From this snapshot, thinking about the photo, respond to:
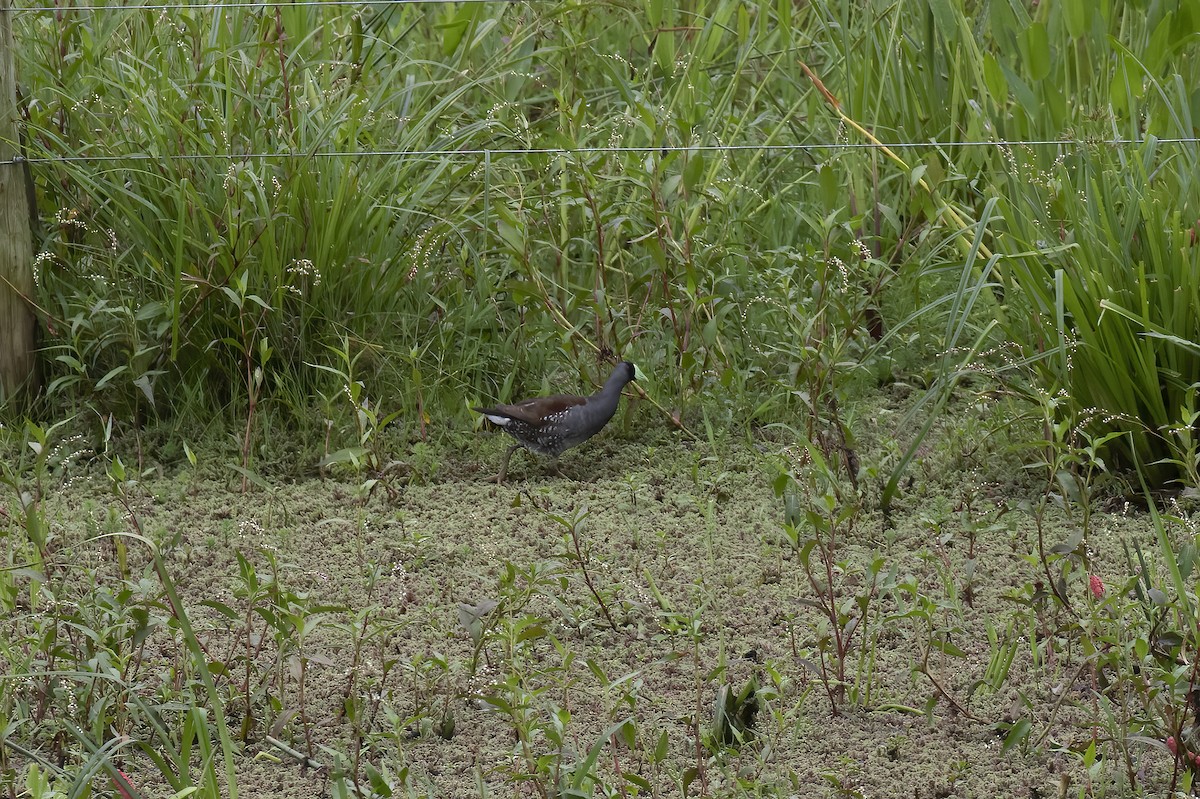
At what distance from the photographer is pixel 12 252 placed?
180 inches

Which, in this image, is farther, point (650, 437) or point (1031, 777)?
point (650, 437)

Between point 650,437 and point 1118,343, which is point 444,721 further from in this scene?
point 1118,343

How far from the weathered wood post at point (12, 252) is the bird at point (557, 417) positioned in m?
1.54

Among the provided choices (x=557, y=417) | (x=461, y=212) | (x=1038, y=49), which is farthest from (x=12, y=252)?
(x=1038, y=49)

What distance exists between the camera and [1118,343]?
13.1 ft

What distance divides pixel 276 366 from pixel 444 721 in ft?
7.21

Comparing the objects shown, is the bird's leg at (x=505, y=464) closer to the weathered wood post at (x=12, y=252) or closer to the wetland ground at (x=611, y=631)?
the wetland ground at (x=611, y=631)

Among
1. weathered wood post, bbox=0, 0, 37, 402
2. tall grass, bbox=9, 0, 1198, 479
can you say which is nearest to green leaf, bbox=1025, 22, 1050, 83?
tall grass, bbox=9, 0, 1198, 479

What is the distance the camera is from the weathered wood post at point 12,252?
14.9 ft

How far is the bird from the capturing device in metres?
4.41

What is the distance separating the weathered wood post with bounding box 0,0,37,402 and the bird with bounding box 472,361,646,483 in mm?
1542

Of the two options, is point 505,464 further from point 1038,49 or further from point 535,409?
point 1038,49

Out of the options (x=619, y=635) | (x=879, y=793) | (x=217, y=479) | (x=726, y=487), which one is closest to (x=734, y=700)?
(x=879, y=793)

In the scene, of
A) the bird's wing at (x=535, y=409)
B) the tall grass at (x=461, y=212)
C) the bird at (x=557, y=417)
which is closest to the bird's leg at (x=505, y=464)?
the bird at (x=557, y=417)
